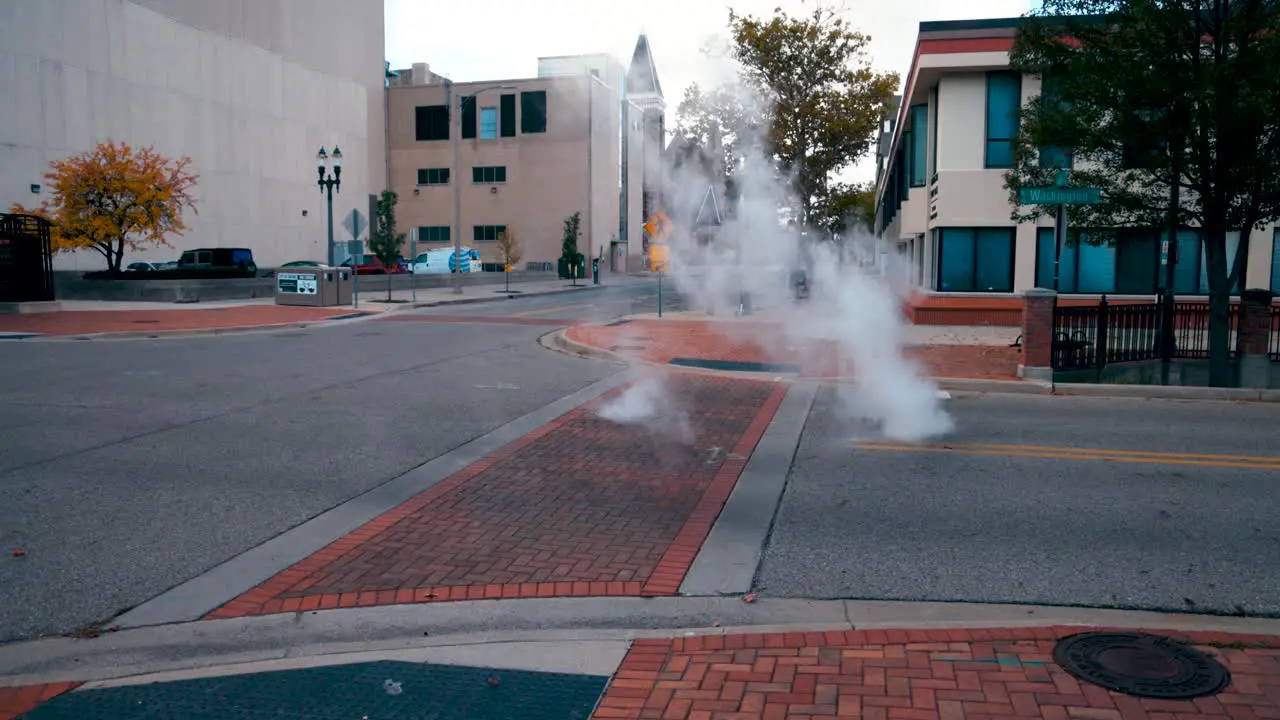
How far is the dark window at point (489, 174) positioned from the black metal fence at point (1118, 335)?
56.4 meters

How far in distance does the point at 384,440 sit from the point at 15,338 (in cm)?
1440

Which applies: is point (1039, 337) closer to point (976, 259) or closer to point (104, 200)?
point (976, 259)

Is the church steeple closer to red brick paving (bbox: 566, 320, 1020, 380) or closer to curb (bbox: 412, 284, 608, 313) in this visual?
red brick paving (bbox: 566, 320, 1020, 380)

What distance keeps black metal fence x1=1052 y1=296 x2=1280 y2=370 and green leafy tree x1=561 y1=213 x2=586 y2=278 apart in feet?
149

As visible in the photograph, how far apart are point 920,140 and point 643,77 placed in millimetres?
8309

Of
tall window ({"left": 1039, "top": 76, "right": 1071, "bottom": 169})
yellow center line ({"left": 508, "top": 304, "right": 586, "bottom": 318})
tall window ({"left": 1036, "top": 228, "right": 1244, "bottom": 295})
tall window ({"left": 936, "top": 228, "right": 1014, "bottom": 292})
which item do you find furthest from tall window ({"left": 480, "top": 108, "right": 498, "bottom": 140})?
tall window ({"left": 1039, "top": 76, "right": 1071, "bottom": 169})

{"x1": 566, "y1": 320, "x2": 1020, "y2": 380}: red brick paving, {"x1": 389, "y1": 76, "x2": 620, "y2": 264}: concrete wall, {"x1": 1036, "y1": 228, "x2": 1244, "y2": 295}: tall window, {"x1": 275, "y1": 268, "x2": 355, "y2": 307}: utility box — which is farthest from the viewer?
{"x1": 389, "y1": 76, "x2": 620, "y2": 264}: concrete wall

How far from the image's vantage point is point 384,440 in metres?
9.60

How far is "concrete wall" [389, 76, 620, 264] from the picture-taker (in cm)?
6444

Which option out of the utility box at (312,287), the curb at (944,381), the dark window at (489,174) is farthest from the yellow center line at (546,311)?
the dark window at (489,174)

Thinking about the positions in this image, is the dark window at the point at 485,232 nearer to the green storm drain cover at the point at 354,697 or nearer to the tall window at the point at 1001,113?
the tall window at the point at 1001,113

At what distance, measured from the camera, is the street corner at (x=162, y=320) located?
2061 centimetres

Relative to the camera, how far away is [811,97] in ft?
99.5

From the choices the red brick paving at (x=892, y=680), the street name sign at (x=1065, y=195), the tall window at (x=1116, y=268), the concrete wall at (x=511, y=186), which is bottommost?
the red brick paving at (x=892, y=680)
